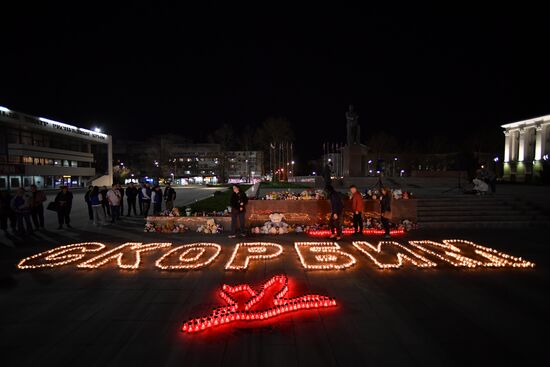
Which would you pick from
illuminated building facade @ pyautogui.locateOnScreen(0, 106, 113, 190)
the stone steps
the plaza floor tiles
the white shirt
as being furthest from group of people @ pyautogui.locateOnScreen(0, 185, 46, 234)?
illuminated building facade @ pyautogui.locateOnScreen(0, 106, 113, 190)

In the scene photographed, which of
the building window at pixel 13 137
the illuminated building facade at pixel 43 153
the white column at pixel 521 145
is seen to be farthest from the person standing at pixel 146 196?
the white column at pixel 521 145

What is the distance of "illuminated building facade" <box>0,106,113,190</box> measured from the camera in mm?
41812

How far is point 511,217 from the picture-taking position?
45.5 ft

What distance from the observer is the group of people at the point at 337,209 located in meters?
10.5

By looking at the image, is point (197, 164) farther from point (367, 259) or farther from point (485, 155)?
point (367, 259)

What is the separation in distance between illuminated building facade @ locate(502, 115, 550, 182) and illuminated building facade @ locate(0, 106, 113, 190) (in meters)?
76.0

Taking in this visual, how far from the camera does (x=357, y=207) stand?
11156mm

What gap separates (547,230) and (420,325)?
37.9 feet

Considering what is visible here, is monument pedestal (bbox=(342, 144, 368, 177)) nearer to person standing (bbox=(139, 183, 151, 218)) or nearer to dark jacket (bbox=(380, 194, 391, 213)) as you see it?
person standing (bbox=(139, 183, 151, 218))

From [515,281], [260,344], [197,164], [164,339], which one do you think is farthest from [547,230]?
[197,164]

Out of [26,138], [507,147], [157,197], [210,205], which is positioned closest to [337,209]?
[210,205]

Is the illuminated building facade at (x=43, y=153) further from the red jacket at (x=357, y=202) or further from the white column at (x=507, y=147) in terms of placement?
the white column at (x=507, y=147)

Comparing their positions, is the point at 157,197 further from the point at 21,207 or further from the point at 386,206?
the point at 386,206

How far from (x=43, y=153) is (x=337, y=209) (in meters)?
53.9
